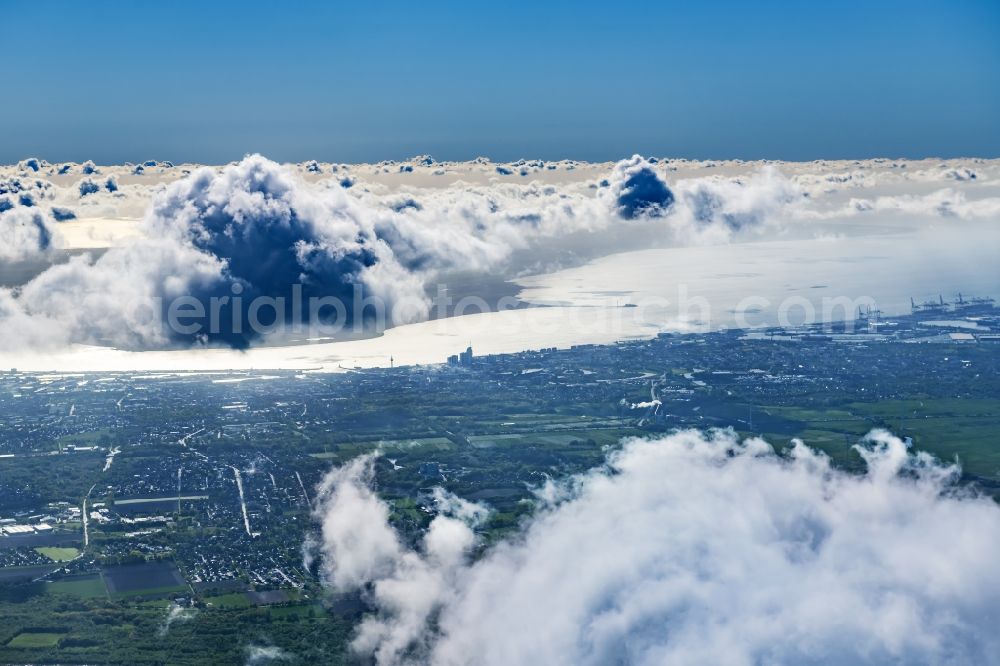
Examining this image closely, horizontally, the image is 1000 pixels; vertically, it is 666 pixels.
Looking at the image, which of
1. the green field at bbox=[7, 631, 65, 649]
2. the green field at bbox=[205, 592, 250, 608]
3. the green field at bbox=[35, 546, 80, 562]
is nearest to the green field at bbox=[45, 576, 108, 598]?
the green field at bbox=[35, 546, 80, 562]

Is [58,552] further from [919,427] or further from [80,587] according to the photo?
[919,427]

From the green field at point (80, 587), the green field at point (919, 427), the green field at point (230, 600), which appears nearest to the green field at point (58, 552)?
the green field at point (80, 587)

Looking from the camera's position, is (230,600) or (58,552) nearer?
(230,600)

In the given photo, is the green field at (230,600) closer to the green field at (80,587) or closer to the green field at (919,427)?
the green field at (80,587)

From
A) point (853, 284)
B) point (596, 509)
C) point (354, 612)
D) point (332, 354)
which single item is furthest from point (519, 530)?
point (853, 284)

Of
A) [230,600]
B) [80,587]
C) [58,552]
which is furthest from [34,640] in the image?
[58,552]

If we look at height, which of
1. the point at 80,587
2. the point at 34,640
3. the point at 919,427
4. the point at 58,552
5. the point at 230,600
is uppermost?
the point at 919,427

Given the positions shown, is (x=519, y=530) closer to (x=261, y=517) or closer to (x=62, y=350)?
(x=261, y=517)
